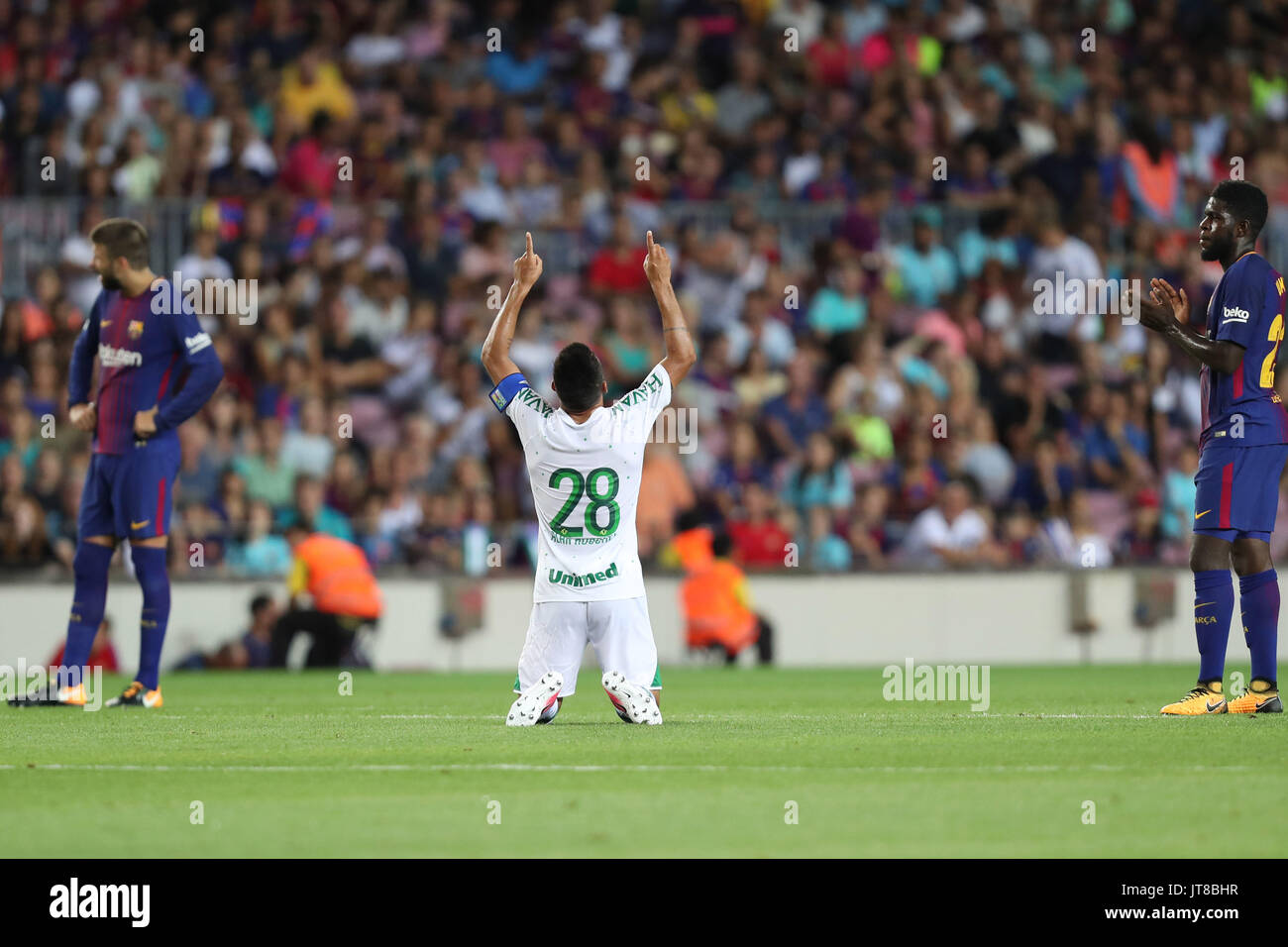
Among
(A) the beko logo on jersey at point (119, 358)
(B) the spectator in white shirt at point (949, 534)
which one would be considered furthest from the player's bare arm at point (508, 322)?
(B) the spectator in white shirt at point (949, 534)

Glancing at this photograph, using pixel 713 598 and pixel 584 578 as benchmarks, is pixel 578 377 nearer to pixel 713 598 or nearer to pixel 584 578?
pixel 584 578

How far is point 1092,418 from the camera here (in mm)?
21109

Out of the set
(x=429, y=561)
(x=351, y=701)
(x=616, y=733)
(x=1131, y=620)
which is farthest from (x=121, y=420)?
(x=1131, y=620)

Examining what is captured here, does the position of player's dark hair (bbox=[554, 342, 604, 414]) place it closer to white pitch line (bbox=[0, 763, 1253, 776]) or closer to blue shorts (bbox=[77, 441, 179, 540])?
white pitch line (bbox=[0, 763, 1253, 776])

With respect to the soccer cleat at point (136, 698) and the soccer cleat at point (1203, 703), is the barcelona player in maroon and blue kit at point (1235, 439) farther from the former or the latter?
the soccer cleat at point (136, 698)

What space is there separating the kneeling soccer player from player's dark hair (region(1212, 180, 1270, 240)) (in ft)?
9.43

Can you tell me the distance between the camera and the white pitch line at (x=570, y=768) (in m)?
7.95

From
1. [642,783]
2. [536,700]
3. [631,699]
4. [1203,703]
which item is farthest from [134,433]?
[1203,703]

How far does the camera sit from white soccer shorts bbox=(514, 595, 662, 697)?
9.69 meters

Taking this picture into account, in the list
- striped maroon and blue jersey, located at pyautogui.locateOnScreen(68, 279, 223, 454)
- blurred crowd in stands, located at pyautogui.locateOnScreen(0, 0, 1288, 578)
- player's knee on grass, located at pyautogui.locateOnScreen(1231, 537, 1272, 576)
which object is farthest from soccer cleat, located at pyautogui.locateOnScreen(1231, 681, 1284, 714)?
blurred crowd in stands, located at pyautogui.locateOnScreen(0, 0, 1288, 578)

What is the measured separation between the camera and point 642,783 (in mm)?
7586

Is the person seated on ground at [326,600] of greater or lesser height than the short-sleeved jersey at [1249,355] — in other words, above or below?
below

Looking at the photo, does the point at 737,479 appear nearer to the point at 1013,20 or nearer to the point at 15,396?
the point at 15,396

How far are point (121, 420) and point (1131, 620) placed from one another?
10.9 meters
